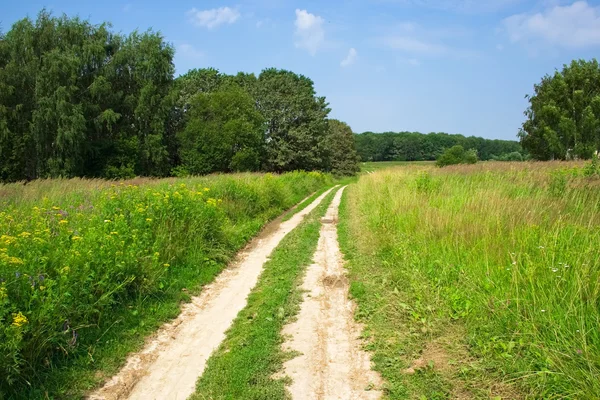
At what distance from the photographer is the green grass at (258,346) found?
3994mm

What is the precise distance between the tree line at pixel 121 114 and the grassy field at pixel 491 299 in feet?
108

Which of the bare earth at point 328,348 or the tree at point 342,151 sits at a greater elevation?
the tree at point 342,151

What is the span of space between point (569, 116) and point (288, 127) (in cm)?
3068

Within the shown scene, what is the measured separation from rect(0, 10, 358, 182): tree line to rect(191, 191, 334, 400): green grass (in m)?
31.0

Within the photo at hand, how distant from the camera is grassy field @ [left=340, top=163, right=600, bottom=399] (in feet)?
11.5

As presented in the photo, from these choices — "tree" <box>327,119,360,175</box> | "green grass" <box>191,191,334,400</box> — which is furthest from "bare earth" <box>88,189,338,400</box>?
"tree" <box>327,119,360,175</box>

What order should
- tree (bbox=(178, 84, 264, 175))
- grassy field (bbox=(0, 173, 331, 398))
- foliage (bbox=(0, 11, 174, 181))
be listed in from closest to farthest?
1. grassy field (bbox=(0, 173, 331, 398))
2. foliage (bbox=(0, 11, 174, 181))
3. tree (bbox=(178, 84, 264, 175))

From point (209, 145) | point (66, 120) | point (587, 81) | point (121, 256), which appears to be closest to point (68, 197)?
point (121, 256)

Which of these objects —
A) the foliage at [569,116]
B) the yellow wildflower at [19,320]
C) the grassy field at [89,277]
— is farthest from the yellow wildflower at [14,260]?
the foliage at [569,116]

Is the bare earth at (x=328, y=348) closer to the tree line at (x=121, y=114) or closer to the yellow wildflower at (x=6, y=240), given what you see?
the yellow wildflower at (x=6, y=240)

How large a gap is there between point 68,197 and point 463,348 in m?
9.49

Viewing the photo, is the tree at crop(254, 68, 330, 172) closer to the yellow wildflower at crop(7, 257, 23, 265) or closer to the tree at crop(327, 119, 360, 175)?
the tree at crop(327, 119, 360, 175)

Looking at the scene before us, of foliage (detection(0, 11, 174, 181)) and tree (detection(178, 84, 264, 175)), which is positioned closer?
foliage (detection(0, 11, 174, 181))

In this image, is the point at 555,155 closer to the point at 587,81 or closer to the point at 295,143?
the point at 587,81
